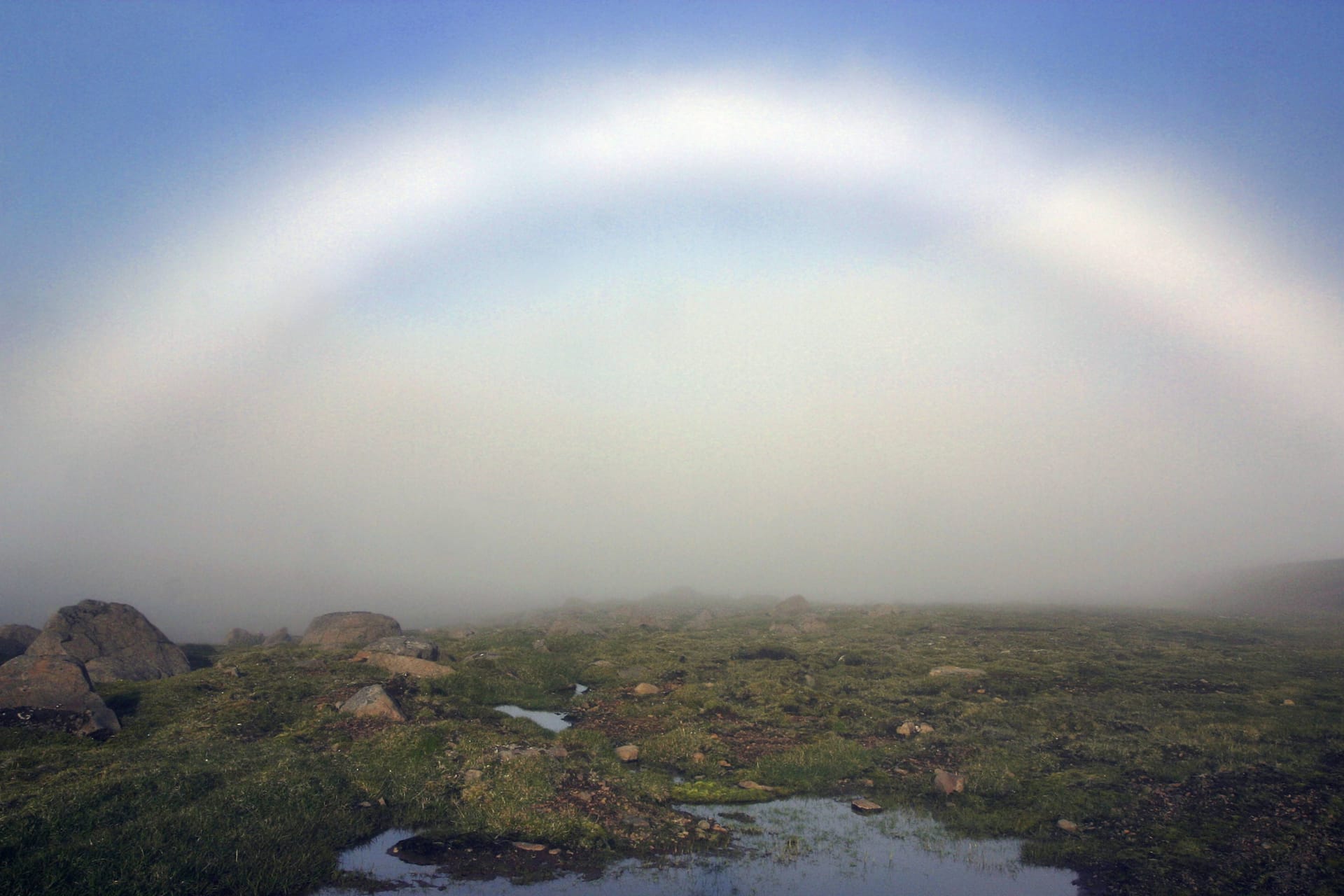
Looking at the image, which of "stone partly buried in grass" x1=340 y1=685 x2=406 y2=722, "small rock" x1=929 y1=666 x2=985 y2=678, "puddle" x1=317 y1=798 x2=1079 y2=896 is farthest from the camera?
"small rock" x1=929 y1=666 x2=985 y2=678

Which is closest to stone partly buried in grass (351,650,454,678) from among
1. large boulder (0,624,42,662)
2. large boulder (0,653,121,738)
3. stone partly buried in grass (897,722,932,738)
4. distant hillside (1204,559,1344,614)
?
large boulder (0,653,121,738)

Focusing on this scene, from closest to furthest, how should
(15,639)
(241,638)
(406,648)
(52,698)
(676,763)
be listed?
(52,698)
(676,763)
(15,639)
(406,648)
(241,638)

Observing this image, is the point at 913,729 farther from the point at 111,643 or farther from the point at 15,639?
the point at 15,639

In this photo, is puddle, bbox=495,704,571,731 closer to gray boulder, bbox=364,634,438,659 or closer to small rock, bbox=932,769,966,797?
gray boulder, bbox=364,634,438,659

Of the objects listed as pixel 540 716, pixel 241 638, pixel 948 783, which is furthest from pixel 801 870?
pixel 241 638

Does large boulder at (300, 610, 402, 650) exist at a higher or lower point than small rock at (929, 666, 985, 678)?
higher

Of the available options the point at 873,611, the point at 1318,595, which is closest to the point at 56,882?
the point at 873,611

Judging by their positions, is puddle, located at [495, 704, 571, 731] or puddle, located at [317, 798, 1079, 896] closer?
puddle, located at [317, 798, 1079, 896]
